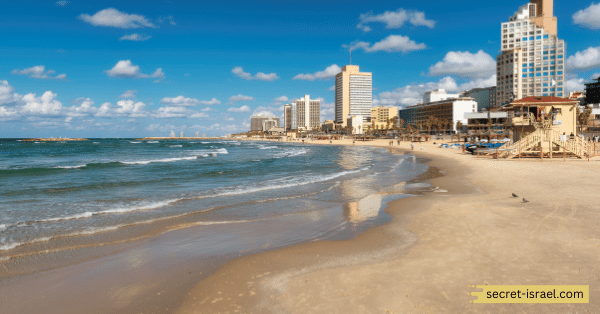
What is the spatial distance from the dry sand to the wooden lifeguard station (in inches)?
887

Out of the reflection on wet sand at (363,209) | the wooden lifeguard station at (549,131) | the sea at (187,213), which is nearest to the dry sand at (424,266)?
the reflection on wet sand at (363,209)

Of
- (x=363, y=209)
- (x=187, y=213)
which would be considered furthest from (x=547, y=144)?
(x=187, y=213)

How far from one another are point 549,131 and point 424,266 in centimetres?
3107

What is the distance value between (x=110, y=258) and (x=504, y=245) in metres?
9.37

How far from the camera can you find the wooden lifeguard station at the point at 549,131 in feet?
99.3

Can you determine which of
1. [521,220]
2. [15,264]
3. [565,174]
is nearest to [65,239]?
[15,264]

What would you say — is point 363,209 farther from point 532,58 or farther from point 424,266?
point 532,58

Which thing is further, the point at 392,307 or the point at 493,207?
the point at 493,207

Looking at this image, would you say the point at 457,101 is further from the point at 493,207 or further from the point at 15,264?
the point at 15,264

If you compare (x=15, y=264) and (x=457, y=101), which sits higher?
(x=457, y=101)

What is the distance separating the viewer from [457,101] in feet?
440

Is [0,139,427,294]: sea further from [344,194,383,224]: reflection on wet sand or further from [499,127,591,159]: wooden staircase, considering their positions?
[499,127,591,159]: wooden staircase

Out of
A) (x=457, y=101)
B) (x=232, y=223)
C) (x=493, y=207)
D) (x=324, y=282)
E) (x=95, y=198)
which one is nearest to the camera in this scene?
(x=324, y=282)

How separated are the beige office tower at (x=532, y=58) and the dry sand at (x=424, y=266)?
136335 mm
